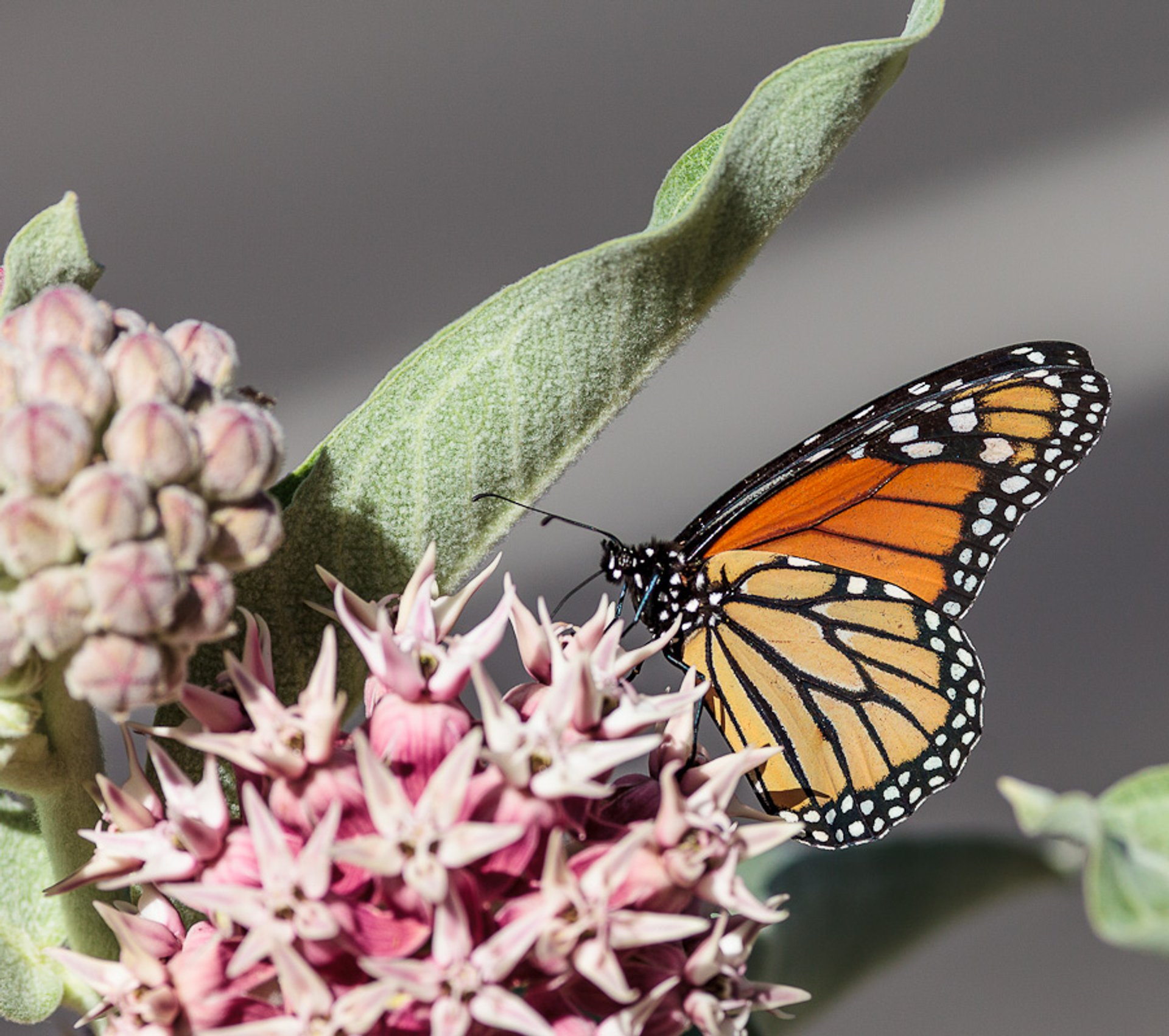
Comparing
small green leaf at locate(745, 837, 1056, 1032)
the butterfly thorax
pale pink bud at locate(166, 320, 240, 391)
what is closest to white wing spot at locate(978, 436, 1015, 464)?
the butterfly thorax

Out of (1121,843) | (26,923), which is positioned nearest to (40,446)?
(26,923)

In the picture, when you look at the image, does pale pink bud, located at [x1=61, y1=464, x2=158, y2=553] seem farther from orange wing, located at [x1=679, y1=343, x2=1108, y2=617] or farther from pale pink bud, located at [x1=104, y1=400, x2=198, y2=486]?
orange wing, located at [x1=679, y1=343, x2=1108, y2=617]

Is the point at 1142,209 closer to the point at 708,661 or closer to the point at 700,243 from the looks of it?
the point at 708,661

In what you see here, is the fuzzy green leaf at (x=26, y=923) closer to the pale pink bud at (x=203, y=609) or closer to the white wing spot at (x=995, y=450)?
the pale pink bud at (x=203, y=609)

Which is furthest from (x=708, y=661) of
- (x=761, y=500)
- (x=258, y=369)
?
(x=258, y=369)

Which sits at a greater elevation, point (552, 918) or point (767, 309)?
point (767, 309)

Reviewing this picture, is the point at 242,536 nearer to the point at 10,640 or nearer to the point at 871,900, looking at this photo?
the point at 10,640

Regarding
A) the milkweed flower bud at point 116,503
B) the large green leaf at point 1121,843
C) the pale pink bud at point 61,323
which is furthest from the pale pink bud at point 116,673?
the large green leaf at point 1121,843

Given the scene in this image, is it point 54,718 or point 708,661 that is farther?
point 708,661
